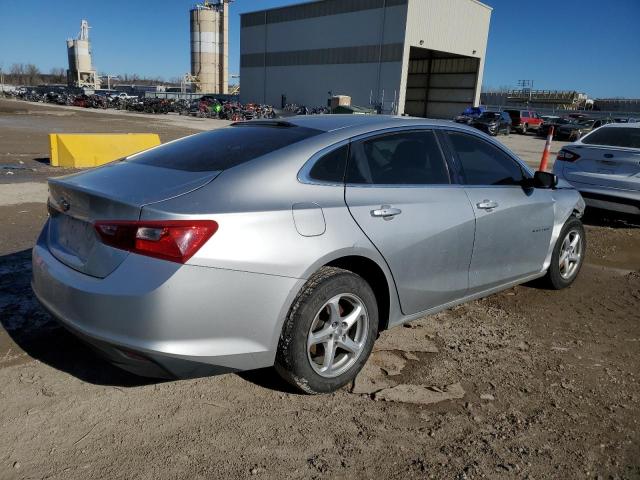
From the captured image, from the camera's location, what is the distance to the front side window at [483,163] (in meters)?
3.78

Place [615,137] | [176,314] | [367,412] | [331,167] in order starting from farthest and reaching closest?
[615,137] < [331,167] < [367,412] < [176,314]

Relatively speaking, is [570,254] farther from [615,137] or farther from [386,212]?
[615,137]

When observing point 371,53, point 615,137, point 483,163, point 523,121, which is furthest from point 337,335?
point 371,53

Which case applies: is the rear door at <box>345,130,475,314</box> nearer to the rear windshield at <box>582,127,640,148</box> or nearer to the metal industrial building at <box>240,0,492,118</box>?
the rear windshield at <box>582,127,640,148</box>

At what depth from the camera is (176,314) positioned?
92.4 inches

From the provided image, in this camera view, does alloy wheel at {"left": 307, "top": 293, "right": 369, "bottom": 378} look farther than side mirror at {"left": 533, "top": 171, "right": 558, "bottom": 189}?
No

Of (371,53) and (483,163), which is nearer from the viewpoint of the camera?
(483,163)

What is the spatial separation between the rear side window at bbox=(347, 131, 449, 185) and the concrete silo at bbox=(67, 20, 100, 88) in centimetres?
9483

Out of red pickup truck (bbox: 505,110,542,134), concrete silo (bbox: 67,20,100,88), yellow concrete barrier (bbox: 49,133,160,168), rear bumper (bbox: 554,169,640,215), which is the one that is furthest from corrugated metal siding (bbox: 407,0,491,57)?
concrete silo (bbox: 67,20,100,88)

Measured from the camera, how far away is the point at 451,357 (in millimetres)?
3520

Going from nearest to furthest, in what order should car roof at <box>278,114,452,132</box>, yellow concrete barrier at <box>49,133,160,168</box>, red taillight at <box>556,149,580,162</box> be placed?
1. car roof at <box>278,114,452,132</box>
2. red taillight at <box>556,149,580,162</box>
3. yellow concrete barrier at <box>49,133,160,168</box>

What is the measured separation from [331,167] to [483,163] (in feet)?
5.12

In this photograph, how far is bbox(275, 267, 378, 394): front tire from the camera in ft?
8.86

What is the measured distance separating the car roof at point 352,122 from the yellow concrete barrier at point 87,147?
29.4 feet
